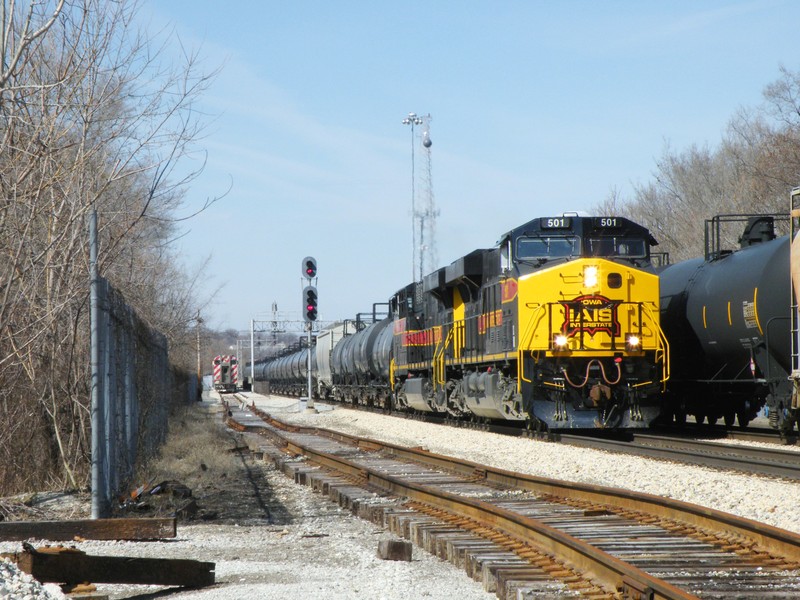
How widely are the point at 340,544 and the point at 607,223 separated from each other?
1144 centimetres

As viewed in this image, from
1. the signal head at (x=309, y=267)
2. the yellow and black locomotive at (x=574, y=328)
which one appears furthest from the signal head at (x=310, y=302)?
the yellow and black locomotive at (x=574, y=328)

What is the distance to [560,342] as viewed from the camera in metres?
16.8

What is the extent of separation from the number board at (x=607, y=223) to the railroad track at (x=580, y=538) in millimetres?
7613

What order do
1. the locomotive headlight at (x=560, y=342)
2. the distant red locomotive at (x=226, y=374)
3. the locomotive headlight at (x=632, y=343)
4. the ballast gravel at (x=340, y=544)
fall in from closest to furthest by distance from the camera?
the ballast gravel at (x=340, y=544) < the locomotive headlight at (x=560, y=342) < the locomotive headlight at (x=632, y=343) < the distant red locomotive at (x=226, y=374)

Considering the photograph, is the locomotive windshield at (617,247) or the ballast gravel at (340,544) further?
the locomotive windshield at (617,247)

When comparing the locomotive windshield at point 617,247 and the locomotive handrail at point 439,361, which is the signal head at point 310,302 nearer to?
the locomotive handrail at point 439,361

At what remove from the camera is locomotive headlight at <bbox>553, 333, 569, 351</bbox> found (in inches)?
662

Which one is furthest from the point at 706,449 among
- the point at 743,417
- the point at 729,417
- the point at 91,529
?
the point at 91,529

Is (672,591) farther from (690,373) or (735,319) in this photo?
(690,373)

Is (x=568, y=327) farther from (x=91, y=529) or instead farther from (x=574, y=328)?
(x=91, y=529)

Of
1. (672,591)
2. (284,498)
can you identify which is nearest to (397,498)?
(284,498)

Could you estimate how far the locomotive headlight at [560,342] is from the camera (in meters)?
16.8

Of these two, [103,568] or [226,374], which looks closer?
[103,568]

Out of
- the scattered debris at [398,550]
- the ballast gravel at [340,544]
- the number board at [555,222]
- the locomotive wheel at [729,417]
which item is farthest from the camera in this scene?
the locomotive wheel at [729,417]
